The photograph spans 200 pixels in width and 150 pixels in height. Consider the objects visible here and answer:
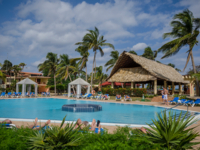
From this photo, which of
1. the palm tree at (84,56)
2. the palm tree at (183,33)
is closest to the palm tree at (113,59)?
the palm tree at (84,56)

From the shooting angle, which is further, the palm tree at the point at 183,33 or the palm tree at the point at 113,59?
the palm tree at the point at 113,59

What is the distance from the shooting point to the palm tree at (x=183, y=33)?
1588cm

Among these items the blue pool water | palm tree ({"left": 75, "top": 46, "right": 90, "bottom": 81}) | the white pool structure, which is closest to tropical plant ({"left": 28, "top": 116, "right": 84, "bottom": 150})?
the white pool structure

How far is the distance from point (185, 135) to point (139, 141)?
0.77 meters

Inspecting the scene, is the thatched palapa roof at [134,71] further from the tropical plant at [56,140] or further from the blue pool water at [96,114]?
the tropical plant at [56,140]

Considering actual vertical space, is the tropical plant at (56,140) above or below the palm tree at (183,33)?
below

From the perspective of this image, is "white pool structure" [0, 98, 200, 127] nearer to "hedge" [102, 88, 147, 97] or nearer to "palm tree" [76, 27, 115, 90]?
"hedge" [102, 88, 147, 97]

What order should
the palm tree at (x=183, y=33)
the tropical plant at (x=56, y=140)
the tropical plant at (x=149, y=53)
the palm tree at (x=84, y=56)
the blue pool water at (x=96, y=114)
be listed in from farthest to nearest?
the tropical plant at (x=149, y=53) → the palm tree at (x=84, y=56) → the palm tree at (x=183, y=33) → the blue pool water at (x=96, y=114) → the tropical plant at (x=56, y=140)

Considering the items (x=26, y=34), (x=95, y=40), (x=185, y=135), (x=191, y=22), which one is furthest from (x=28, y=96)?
(x=185, y=135)

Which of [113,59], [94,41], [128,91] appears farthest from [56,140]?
[113,59]

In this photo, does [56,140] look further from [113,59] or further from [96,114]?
[113,59]

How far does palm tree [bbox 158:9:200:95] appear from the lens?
15.9m

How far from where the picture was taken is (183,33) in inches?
667

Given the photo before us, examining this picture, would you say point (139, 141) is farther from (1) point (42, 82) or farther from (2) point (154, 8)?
(1) point (42, 82)
